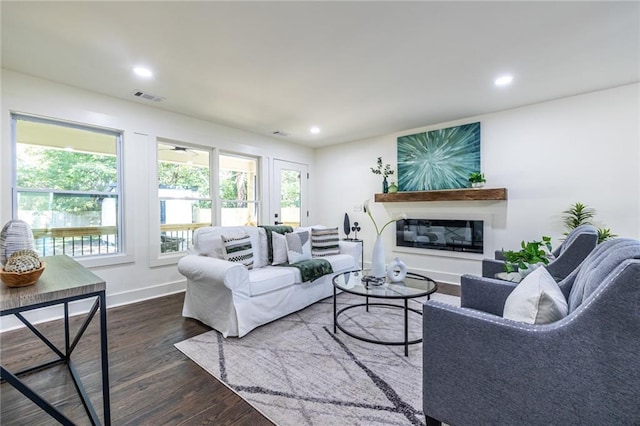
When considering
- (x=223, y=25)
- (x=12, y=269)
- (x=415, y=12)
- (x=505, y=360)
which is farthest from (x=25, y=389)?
(x=415, y=12)

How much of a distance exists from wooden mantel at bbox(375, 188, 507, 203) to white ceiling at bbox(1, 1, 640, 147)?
1121 mm

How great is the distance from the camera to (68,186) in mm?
3104

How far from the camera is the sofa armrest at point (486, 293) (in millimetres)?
1804

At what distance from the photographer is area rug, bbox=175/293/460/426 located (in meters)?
1.55

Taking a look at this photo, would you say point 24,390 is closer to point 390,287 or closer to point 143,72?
point 390,287

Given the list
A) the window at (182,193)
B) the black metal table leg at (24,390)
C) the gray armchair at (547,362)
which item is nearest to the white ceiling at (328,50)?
the window at (182,193)

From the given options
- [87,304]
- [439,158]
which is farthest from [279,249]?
[439,158]

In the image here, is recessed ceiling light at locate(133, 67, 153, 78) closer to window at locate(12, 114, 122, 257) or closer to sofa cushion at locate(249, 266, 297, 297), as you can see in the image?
window at locate(12, 114, 122, 257)

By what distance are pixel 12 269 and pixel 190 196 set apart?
3.00m

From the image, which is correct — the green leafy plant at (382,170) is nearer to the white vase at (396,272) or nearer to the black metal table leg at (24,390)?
the white vase at (396,272)

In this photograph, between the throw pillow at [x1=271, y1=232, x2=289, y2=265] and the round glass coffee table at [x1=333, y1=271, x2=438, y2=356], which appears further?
the throw pillow at [x1=271, y1=232, x2=289, y2=265]

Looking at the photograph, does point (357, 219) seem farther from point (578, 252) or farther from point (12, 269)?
point (12, 269)

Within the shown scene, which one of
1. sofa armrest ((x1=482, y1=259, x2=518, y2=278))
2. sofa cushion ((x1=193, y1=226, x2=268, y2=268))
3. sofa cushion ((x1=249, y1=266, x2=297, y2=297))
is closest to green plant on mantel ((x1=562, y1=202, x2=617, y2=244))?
sofa armrest ((x1=482, y1=259, x2=518, y2=278))

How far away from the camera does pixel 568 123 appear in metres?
3.40
